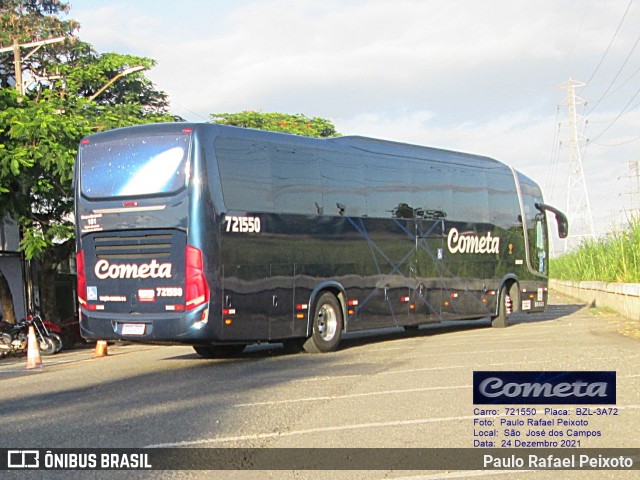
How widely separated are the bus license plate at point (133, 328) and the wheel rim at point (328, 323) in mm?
3309

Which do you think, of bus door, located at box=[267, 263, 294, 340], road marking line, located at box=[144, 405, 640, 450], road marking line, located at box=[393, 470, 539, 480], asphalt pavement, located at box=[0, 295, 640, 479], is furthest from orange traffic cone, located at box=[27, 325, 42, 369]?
road marking line, located at box=[393, 470, 539, 480]

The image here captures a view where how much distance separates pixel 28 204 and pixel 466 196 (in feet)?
32.7

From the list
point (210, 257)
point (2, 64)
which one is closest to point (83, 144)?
point (210, 257)

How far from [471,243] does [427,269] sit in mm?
1998

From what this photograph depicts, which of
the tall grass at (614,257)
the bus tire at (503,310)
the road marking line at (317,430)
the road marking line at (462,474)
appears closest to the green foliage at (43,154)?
the bus tire at (503,310)

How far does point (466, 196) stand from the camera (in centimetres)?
1986

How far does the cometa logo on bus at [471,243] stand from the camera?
19.2 meters

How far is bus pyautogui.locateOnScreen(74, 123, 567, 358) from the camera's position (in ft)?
42.9

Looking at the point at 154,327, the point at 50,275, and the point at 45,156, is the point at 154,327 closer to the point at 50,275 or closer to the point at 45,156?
the point at 45,156

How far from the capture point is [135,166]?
13.4 m

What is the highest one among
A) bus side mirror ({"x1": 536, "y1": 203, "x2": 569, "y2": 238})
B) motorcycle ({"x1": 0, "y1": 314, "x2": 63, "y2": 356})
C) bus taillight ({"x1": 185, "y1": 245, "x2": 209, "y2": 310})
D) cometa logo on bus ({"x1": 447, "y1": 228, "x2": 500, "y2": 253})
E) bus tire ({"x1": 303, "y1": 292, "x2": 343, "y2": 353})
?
bus side mirror ({"x1": 536, "y1": 203, "x2": 569, "y2": 238})

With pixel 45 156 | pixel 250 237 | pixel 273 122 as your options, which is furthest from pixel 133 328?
pixel 273 122

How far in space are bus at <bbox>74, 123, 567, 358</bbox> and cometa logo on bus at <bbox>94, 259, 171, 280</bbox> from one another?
0.02m

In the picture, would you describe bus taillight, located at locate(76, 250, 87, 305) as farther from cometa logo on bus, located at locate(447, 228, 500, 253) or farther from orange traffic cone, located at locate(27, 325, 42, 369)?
cometa logo on bus, located at locate(447, 228, 500, 253)
